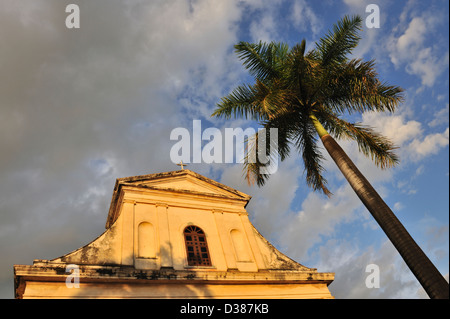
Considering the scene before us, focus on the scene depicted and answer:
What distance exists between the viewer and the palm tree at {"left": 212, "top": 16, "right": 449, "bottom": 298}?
34.4ft

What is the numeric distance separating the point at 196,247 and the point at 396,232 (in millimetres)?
7387

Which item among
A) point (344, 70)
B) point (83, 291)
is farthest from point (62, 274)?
point (344, 70)

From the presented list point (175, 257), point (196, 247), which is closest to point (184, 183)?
point (196, 247)

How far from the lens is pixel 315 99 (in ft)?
38.6

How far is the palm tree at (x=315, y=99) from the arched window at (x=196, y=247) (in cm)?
333

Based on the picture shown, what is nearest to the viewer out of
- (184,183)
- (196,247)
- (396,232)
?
(396,232)

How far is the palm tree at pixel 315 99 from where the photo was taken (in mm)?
10500

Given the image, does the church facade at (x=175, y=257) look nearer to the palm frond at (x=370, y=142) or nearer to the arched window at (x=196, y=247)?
the arched window at (x=196, y=247)

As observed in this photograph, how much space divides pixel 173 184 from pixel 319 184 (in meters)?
6.49

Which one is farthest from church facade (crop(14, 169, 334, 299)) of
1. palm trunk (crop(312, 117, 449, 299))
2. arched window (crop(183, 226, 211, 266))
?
palm trunk (crop(312, 117, 449, 299))

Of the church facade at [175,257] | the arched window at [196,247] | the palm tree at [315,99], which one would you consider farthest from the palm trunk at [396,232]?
the arched window at [196,247]

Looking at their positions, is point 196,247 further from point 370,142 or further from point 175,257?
point 370,142

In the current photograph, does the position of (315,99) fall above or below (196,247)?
above

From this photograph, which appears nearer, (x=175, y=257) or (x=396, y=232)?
(x=396, y=232)
